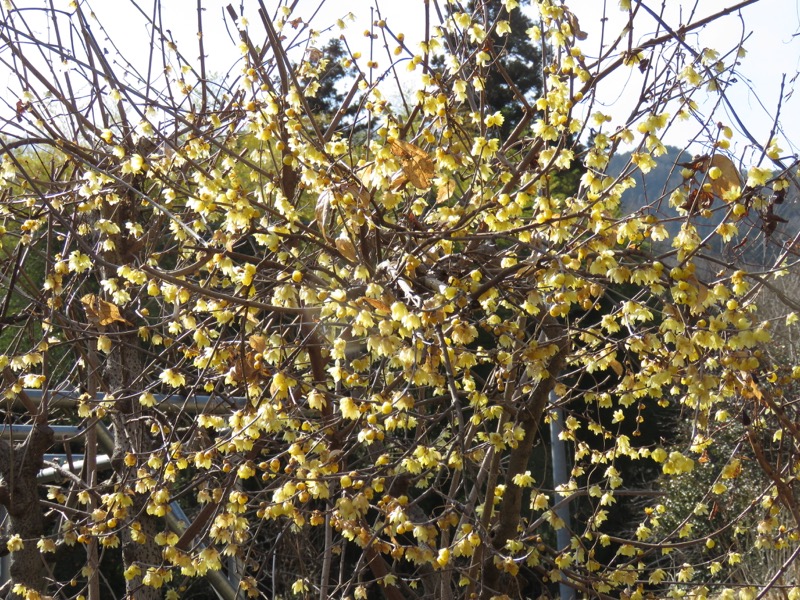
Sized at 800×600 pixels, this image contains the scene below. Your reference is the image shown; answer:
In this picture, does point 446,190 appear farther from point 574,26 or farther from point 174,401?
point 174,401

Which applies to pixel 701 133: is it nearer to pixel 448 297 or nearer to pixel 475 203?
pixel 475 203

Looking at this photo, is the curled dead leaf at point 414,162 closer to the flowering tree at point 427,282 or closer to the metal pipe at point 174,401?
the flowering tree at point 427,282

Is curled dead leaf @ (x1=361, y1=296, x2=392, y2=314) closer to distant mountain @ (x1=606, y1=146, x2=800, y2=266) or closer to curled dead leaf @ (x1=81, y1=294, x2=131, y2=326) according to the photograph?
distant mountain @ (x1=606, y1=146, x2=800, y2=266)

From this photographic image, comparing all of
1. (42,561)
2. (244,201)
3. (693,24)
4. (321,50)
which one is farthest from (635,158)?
(42,561)

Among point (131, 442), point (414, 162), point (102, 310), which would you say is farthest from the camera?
point (131, 442)

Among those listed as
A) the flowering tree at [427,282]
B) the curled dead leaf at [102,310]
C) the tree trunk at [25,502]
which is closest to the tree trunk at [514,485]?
the flowering tree at [427,282]

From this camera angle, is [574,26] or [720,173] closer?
[720,173]

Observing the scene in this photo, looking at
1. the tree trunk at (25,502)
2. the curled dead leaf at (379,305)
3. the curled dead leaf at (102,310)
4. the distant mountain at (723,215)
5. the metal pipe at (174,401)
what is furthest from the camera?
the tree trunk at (25,502)

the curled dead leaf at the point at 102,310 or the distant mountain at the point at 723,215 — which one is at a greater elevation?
the distant mountain at the point at 723,215

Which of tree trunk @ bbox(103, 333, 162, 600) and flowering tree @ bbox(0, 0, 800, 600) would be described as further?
tree trunk @ bbox(103, 333, 162, 600)

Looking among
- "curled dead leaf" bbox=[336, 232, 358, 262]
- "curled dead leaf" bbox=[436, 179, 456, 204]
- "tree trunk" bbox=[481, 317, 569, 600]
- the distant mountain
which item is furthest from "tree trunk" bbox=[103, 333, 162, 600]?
the distant mountain

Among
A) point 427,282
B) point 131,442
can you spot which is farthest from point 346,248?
point 131,442

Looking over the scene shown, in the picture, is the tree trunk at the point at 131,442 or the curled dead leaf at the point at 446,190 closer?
the curled dead leaf at the point at 446,190

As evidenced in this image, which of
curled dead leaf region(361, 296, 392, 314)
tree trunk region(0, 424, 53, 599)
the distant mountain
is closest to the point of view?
curled dead leaf region(361, 296, 392, 314)
